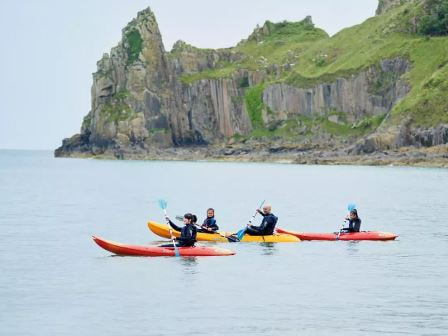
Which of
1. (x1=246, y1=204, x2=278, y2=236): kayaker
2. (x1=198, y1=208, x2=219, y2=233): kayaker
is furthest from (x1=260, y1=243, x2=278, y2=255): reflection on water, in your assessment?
(x1=198, y1=208, x2=219, y2=233): kayaker

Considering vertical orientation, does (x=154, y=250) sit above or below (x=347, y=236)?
above

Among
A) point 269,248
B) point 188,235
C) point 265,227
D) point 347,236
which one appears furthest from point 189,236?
point 347,236

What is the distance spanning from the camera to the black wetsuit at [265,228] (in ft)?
179

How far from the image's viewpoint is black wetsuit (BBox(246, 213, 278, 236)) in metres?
54.5

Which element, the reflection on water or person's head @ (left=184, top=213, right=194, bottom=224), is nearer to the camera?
person's head @ (left=184, top=213, right=194, bottom=224)

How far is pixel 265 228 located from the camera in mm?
54719

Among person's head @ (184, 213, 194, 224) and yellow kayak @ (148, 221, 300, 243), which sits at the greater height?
person's head @ (184, 213, 194, 224)

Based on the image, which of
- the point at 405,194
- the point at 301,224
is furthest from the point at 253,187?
the point at 301,224

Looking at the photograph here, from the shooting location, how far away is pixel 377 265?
48156 mm

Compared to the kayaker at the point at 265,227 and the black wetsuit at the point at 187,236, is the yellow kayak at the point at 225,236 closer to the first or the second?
the kayaker at the point at 265,227

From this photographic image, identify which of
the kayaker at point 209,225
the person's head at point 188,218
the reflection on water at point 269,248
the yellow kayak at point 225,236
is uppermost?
the person's head at point 188,218

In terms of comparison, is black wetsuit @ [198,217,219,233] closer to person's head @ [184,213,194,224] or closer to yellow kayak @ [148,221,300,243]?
yellow kayak @ [148,221,300,243]

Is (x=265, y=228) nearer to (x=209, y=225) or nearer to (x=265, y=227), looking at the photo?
(x=265, y=227)

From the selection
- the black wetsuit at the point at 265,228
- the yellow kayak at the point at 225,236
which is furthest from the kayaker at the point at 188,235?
the black wetsuit at the point at 265,228
